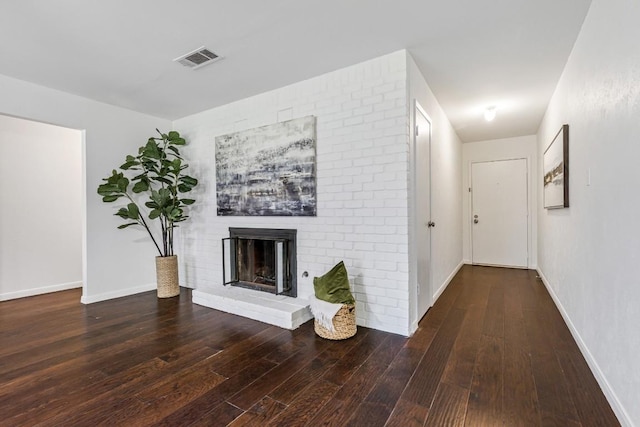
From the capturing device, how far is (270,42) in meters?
2.46

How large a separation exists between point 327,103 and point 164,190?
229cm

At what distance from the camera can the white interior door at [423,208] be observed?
2904 millimetres

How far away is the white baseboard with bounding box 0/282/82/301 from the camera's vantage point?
3879 millimetres

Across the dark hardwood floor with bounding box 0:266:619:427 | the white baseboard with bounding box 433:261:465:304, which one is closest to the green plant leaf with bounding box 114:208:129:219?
the dark hardwood floor with bounding box 0:266:619:427

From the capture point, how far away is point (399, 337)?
102 inches

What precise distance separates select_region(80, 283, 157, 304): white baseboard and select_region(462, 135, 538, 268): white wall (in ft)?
18.4

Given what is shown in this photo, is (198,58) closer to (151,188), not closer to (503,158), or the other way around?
(151,188)

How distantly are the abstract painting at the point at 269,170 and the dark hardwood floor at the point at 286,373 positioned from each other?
1266 millimetres

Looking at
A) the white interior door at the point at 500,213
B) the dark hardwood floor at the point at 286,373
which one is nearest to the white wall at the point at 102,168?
the dark hardwood floor at the point at 286,373

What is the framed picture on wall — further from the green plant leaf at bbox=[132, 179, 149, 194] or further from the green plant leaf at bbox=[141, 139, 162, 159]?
the green plant leaf at bbox=[132, 179, 149, 194]

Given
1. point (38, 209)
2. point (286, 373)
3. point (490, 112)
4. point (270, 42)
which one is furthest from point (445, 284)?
point (38, 209)

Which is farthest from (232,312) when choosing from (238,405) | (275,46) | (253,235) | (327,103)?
(275,46)

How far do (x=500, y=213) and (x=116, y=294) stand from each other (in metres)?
6.38

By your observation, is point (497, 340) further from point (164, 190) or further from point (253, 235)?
point (164, 190)
